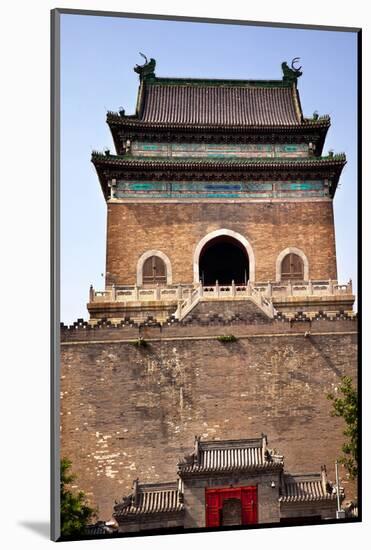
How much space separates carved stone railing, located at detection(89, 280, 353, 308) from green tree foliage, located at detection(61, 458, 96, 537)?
2235mm

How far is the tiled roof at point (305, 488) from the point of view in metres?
8.46

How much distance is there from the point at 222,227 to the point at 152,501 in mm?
3900

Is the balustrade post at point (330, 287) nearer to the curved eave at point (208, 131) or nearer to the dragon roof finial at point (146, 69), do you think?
the curved eave at point (208, 131)

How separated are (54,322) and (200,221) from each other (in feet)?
11.7

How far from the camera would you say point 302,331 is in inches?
381

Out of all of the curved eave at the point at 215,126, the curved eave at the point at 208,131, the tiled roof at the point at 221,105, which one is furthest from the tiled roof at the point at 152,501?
the tiled roof at the point at 221,105

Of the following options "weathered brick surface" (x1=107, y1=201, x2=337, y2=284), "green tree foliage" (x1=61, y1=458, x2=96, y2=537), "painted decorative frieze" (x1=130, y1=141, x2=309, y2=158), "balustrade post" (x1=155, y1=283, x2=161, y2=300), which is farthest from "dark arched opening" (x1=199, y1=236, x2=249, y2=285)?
"green tree foliage" (x1=61, y1=458, x2=96, y2=537)

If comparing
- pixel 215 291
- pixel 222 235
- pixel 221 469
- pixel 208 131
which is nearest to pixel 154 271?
pixel 215 291

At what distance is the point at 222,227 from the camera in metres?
10.4

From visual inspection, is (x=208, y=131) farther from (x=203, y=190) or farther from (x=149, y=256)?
(x=149, y=256)

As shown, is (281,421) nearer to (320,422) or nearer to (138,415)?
(320,422)

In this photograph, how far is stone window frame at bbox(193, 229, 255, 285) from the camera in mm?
10305

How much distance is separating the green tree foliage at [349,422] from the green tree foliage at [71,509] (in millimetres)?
2998

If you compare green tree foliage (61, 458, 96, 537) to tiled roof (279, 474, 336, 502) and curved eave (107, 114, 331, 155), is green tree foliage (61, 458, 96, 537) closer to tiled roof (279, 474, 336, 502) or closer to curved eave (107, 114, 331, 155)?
tiled roof (279, 474, 336, 502)
